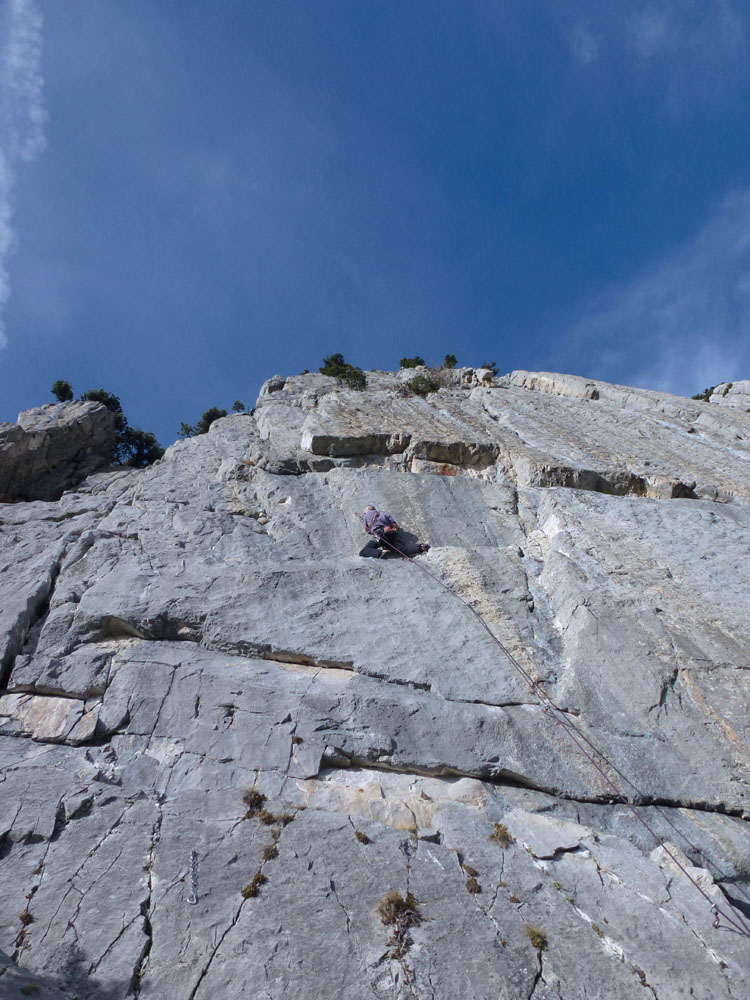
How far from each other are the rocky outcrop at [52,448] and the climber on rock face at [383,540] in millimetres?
11110

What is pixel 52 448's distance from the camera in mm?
17844

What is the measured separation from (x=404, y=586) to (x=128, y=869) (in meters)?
5.62

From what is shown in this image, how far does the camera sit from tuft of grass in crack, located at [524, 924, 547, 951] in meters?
5.80

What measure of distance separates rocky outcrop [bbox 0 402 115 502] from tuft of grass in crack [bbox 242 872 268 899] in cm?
1384

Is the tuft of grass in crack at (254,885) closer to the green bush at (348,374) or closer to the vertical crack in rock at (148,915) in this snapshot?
the vertical crack in rock at (148,915)

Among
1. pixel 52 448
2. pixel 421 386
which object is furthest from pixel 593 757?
pixel 52 448

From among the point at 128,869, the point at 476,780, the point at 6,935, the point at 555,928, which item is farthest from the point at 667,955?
the point at 6,935

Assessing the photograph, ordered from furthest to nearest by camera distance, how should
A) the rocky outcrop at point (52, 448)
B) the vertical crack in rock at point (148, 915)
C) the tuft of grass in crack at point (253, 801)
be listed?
the rocky outcrop at point (52, 448), the tuft of grass in crack at point (253, 801), the vertical crack in rock at point (148, 915)

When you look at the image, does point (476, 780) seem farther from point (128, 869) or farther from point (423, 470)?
point (423, 470)

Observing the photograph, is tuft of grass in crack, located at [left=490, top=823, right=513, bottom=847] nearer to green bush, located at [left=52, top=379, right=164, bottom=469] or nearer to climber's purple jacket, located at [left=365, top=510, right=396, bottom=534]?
climber's purple jacket, located at [left=365, top=510, right=396, bottom=534]

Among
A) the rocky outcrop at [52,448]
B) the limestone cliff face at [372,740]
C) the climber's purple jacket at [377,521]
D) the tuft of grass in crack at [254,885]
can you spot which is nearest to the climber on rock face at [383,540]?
the climber's purple jacket at [377,521]

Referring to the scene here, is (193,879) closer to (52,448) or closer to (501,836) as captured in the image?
(501,836)

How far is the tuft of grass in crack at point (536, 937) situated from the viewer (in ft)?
19.0

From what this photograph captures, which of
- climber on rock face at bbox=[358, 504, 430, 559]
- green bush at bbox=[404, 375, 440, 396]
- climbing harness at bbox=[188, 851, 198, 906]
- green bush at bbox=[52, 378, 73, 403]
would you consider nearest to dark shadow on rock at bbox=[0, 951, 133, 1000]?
climbing harness at bbox=[188, 851, 198, 906]
